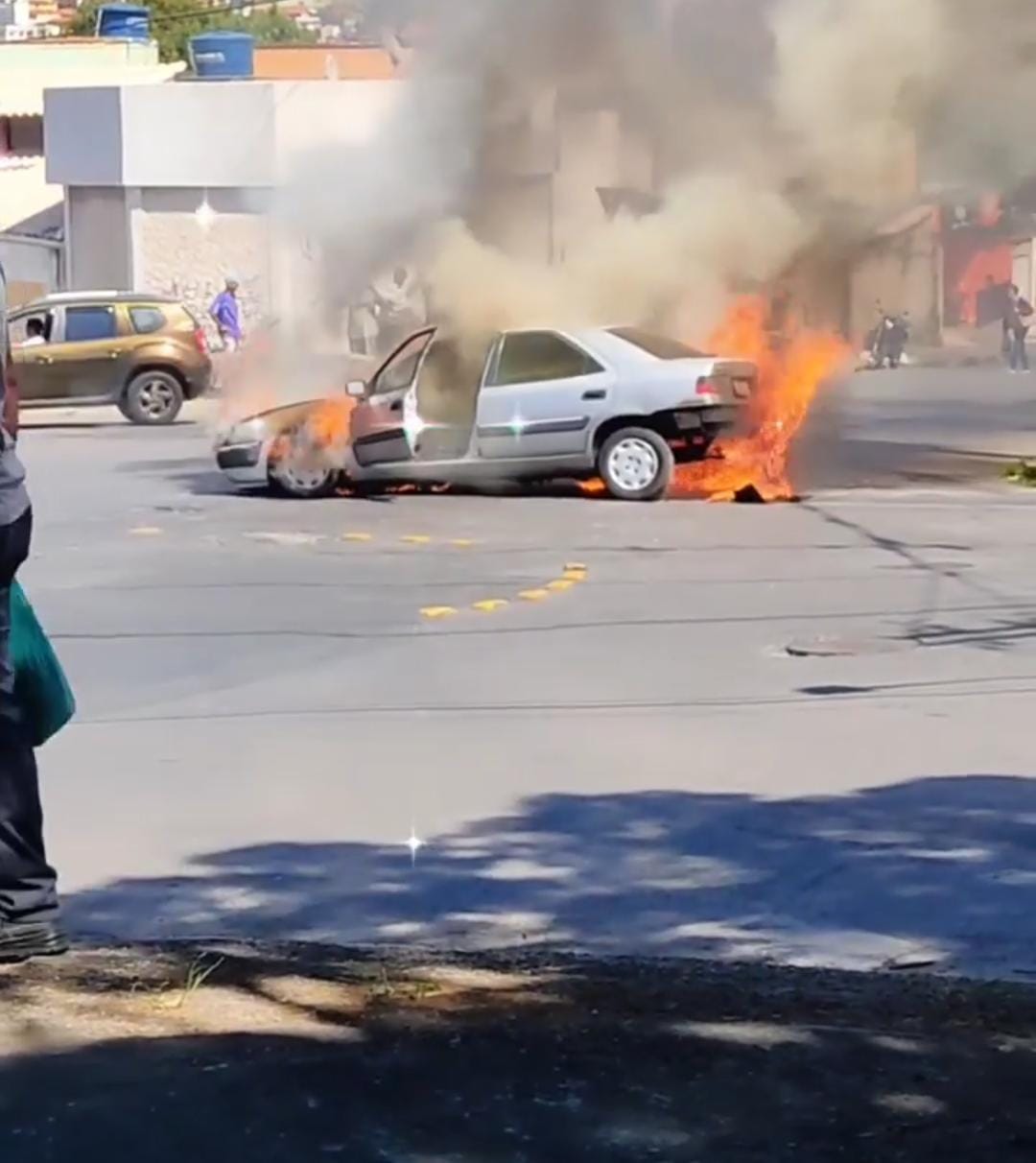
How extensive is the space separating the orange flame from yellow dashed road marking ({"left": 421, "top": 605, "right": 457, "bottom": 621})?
630 centimetres

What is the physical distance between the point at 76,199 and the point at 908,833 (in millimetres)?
35292

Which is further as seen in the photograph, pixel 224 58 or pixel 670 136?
pixel 224 58

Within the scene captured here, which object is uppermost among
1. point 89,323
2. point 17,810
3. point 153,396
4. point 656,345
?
point 89,323

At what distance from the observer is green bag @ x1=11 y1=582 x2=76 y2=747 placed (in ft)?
18.9

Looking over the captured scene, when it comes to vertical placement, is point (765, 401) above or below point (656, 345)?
below

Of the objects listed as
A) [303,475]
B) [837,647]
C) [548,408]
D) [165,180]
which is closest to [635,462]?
[548,408]

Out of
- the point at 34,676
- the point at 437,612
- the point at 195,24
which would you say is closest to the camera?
the point at 34,676

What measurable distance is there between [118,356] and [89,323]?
57 cm

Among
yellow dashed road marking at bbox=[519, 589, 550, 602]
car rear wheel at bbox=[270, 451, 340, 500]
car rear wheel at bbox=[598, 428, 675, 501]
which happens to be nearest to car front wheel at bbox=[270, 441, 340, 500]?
car rear wheel at bbox=[270, 451, 340, 500]

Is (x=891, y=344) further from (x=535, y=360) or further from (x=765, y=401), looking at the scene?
(x=535, y=360)

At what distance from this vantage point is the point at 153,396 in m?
30.4

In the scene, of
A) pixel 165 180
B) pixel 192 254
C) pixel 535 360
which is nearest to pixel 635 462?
pixel 535 360

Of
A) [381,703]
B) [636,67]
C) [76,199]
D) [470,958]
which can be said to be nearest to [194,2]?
[76,199]

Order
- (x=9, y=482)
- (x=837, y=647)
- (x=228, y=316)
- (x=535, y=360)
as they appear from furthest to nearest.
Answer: (x=228, y=316), (x=535, y=360), (x=837, y=647), (x=9, y=482)
